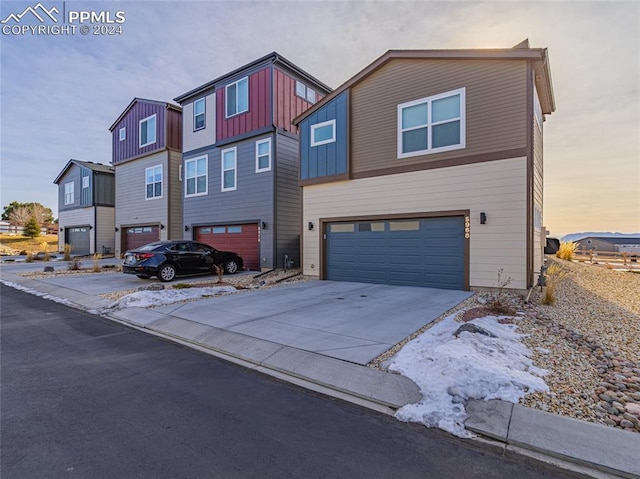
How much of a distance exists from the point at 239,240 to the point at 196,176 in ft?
14.7

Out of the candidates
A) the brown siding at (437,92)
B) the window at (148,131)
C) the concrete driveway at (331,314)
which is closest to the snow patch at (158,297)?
the concrete driveway at (331,314)

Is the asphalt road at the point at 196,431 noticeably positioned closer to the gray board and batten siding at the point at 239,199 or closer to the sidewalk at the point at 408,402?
the sidewalk at the point at 408,402

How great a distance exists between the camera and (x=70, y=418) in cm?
296

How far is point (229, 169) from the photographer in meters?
15.3

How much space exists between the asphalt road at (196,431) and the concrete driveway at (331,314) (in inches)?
46.1

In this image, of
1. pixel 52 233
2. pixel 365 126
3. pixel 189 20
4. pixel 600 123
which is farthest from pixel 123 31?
pixel 52 233

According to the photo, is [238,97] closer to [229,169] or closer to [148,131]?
[229,169]

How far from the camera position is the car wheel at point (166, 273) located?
11062 millimetres

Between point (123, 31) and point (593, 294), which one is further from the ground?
point (123, 31)

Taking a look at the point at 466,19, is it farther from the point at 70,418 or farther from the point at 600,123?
the point at 70,418

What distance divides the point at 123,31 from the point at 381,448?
491 inches

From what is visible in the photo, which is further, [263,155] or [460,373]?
[263,155]

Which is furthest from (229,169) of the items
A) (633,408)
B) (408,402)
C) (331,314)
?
(633,408)

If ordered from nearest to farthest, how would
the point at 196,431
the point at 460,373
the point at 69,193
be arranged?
1. the point at 196,431
2. the point at 460,373
3. the point at 69,193
